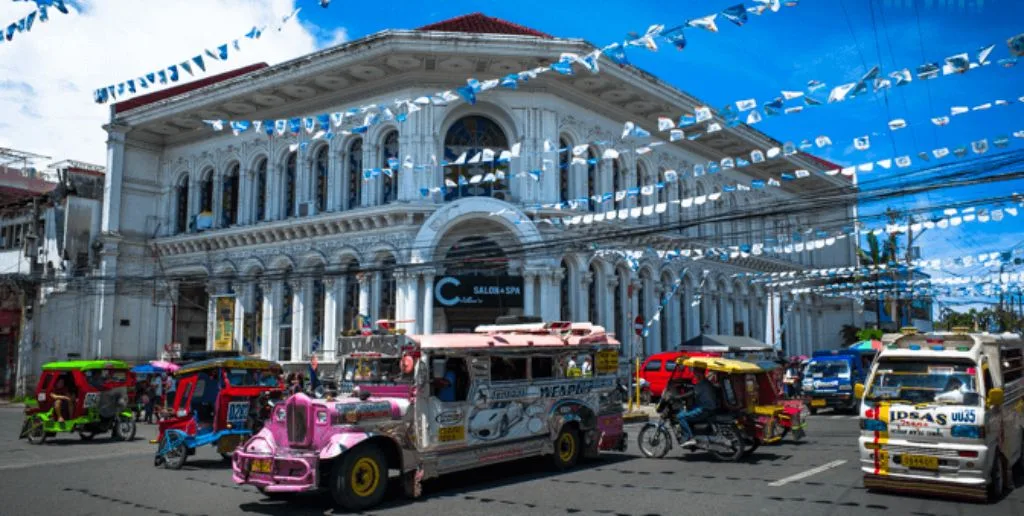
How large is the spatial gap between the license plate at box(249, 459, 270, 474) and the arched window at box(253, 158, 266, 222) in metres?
22.7

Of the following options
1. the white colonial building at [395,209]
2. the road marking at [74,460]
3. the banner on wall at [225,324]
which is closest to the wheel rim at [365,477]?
the road marking at [74,460]

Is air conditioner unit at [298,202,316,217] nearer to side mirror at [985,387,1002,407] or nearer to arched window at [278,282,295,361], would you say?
arched window at [278,282,295,361]

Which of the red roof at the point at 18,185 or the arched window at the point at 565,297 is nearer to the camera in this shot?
the arched window at the point at 565,297

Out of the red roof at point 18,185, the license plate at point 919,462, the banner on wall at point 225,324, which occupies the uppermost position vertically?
the red roof at point 18,185

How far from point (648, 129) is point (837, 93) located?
20952 mm

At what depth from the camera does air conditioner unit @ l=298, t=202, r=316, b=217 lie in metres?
29.5

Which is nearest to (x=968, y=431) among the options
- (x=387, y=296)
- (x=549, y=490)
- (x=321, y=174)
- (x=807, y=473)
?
(x=807, y=473)

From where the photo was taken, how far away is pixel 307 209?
29641 millimetres

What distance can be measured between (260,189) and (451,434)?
23.3 meters

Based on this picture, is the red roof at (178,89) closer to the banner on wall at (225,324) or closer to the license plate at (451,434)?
the banner on wall at (225,324)

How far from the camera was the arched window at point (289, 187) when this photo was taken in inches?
1208

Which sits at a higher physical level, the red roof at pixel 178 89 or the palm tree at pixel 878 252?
the red roof at pixel 178 89

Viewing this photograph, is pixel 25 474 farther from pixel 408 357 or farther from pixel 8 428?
pixel 8 428

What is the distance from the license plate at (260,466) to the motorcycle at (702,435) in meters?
7.23
